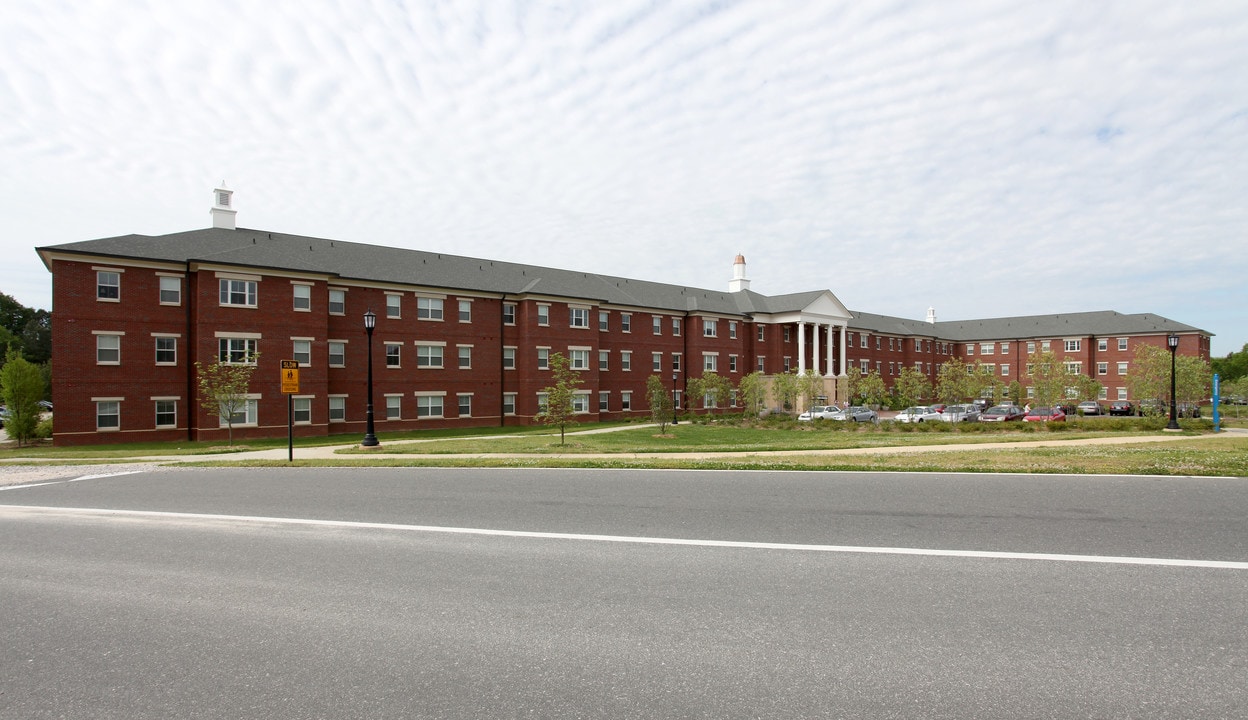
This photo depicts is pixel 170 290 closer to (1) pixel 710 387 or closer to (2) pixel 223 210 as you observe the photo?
(2) pixel 223 210

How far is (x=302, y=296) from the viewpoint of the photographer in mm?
34281

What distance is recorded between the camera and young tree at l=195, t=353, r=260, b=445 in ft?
93.6

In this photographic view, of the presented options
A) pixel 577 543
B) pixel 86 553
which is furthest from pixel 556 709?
pixel 86 553

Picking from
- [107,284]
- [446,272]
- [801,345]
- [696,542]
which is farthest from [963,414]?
[107,284]

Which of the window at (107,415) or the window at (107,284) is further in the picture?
the window at (107,284)

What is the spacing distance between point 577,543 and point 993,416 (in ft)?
161

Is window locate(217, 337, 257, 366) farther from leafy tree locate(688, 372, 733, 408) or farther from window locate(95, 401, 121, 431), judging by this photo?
leafy tree locate(688, 372, 733, 408)

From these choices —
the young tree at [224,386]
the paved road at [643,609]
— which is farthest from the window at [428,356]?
the paved road at [643,609]

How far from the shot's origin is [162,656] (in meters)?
4.77

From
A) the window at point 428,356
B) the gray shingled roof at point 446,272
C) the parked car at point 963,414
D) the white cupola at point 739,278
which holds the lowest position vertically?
the parked car at point 963,414

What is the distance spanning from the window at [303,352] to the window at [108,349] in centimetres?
711

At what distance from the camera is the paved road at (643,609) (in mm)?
4059

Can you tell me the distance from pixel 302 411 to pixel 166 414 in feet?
18.8

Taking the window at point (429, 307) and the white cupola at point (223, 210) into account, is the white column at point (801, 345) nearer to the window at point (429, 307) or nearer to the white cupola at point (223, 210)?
the window at point (429, 307)
